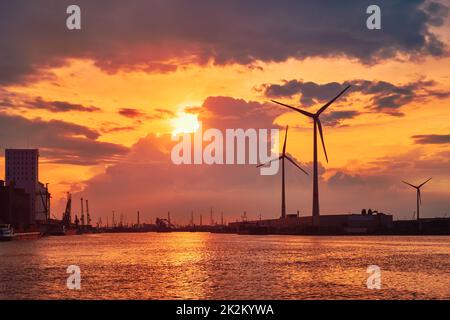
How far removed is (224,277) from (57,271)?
28.6 m

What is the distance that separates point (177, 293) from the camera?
245 ft

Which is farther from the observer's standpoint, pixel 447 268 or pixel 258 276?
pixel 447 268

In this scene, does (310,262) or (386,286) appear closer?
(386,286)

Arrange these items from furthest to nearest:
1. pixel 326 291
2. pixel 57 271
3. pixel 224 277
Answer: pixel 57 271
pixel 224 277
pixel 326 291

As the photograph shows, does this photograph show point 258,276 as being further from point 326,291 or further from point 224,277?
point 326,291

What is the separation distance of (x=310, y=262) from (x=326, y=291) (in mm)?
48570
